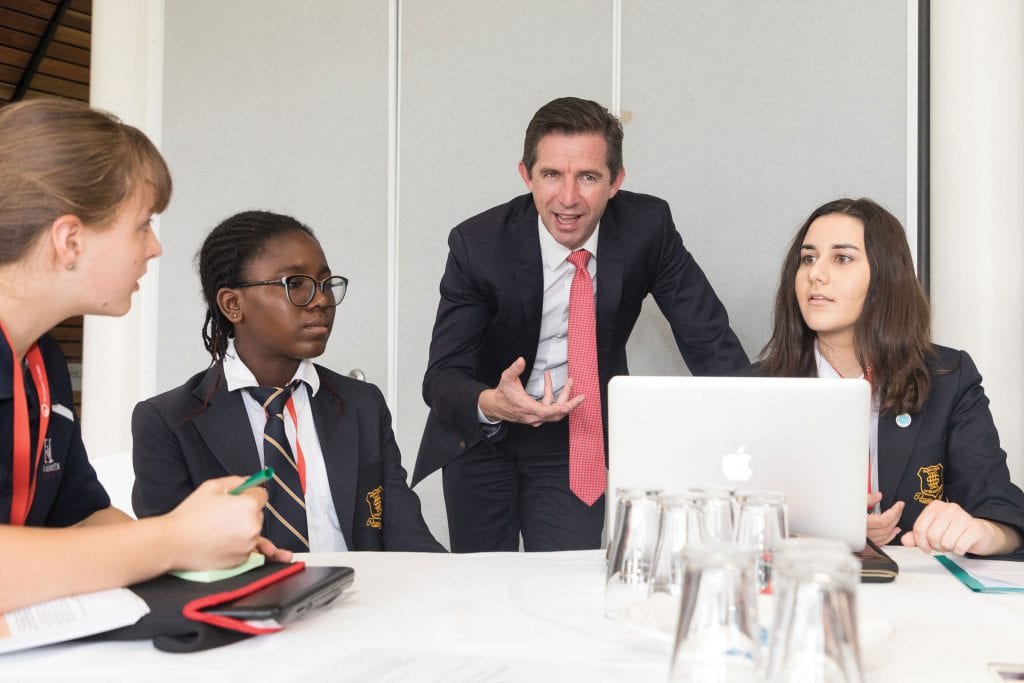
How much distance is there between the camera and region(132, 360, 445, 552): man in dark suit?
6.42 ft

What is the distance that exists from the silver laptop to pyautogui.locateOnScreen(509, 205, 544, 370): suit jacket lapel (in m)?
1.19

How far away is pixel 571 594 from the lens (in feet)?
4.35

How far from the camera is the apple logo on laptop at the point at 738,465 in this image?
4.44 ft

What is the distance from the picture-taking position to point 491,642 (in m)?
1.09

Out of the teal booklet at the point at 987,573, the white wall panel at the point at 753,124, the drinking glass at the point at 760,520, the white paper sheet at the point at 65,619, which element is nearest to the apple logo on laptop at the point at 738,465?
the drinking glass at the point at 760,520

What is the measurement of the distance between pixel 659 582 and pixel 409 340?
239cm

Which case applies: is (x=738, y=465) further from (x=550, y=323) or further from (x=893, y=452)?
(x=550, y=323)

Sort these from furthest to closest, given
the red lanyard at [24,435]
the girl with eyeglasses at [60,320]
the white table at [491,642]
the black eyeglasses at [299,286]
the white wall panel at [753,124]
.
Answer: the white wall panel at [753,124]
the black eyeglasses at [299,286]
the red lanyard at [24,435]
the girl with eyeglasses at [60,320]
the white table at [491,642]

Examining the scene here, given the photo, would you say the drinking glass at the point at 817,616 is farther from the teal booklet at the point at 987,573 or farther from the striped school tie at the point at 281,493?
the striped school tie at the point at 281,493

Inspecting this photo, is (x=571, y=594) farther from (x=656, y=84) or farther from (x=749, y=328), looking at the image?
(x=656, y=84)

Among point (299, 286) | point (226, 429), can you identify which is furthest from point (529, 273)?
point (226, 429)

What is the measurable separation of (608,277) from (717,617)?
6.01 feet

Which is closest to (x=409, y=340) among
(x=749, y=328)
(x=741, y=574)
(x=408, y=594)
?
(x=749, y=328)

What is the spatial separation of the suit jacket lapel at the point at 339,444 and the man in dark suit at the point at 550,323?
0.41 m
